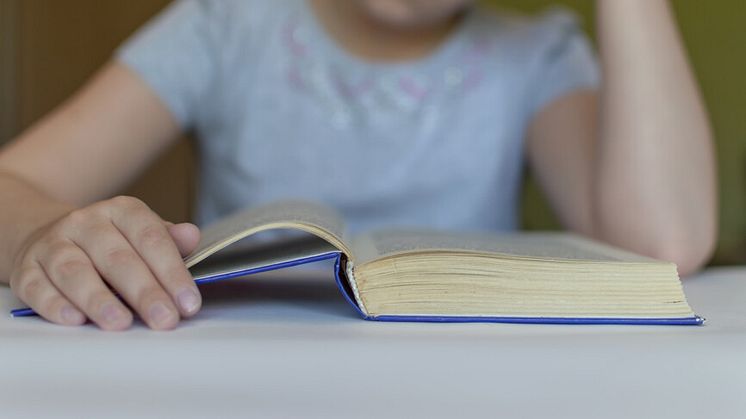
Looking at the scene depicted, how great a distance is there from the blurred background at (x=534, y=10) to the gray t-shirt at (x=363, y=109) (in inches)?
65.6

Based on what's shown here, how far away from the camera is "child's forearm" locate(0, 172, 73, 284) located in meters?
0.59

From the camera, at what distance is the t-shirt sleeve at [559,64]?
45.8 inches

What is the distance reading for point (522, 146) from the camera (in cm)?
123

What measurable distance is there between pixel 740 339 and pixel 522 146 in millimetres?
824

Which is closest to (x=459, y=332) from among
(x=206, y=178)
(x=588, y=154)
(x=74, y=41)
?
(x=588, y=154)

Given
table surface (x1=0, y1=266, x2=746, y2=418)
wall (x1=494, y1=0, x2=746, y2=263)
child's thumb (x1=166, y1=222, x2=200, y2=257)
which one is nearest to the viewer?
table surface (x1=0, y1=266, x2=746, y2=418)

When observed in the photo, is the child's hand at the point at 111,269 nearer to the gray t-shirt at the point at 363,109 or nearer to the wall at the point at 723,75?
the gray t-shirt at the point at 363,109

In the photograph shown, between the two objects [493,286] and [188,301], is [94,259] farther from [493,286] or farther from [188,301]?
[493,286]

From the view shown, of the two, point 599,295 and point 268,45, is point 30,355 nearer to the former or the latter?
point 599,295

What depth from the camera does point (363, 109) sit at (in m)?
1.19

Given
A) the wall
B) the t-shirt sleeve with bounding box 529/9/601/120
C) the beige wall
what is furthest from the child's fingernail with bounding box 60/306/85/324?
the wall

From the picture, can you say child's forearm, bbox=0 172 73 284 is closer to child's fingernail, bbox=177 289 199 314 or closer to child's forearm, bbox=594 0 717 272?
child's fingernail, bbox=177 289 199 314

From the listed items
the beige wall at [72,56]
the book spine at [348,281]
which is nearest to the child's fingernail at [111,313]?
the book spine at [348,281]

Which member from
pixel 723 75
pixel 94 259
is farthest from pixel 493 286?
pixel 723 75
